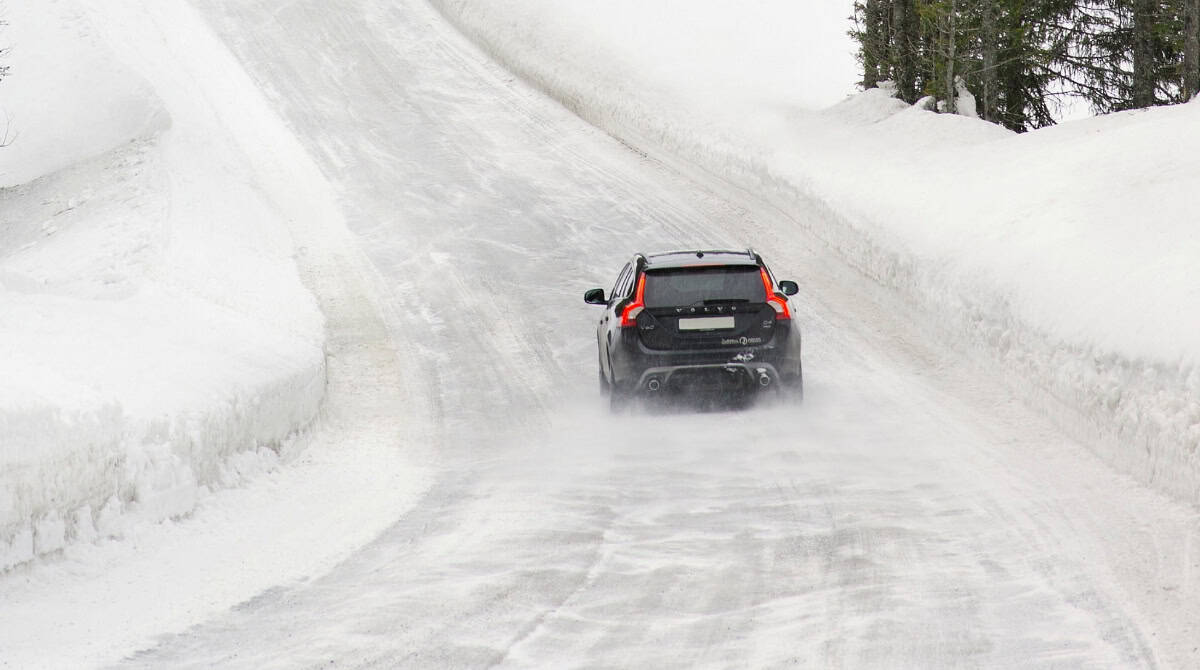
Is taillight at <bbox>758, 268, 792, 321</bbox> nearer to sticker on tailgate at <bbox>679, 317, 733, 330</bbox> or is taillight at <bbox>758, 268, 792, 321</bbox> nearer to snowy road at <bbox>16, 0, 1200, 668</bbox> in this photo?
sticker on tailgate at <bbox>679, 317, 733, 330</bbox>

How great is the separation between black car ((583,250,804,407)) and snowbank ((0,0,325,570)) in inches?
127

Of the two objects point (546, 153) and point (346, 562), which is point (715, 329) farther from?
point (546, 153)

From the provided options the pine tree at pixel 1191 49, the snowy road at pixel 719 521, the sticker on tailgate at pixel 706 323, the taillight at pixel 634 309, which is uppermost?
the pine tree at pixel 1191 49

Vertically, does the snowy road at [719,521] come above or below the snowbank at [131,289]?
below

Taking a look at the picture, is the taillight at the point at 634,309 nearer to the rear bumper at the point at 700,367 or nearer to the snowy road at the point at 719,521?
the rear bumper at the point at 700,367

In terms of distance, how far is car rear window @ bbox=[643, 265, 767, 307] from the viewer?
1287 centimetres

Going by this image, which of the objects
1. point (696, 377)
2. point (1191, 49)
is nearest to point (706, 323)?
point (696, 377)

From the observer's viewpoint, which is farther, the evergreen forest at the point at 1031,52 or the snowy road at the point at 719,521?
the evergreen forest at the point at 1031,52

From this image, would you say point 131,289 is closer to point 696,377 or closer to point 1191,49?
point 696,377

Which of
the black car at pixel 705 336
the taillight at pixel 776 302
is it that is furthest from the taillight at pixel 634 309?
the taillight at pixel 776 302

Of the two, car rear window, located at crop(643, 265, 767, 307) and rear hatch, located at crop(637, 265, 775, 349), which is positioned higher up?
car rear window, located at crop(643, 265, 767, 307)

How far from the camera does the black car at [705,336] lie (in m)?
12.7

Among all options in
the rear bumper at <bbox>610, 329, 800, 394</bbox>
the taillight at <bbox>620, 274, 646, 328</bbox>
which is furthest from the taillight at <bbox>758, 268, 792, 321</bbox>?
the taillight at <bbox>620, 274, 646, 328</bbox>

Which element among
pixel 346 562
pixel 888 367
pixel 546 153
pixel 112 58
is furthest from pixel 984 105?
pixel 346 562
